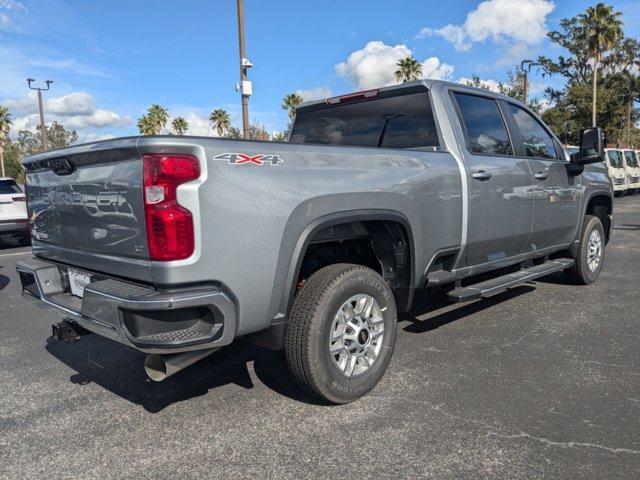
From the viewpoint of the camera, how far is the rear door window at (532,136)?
5.00 metres

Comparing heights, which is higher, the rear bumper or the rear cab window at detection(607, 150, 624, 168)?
the rear cab window at detection(607, 150, 624, 168)

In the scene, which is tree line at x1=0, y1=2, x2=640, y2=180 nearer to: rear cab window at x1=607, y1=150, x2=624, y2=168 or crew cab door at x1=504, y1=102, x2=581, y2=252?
rear cab window at x1=607, y1=150, x2=624, y2=168

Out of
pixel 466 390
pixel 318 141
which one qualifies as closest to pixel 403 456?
pixel 466 390

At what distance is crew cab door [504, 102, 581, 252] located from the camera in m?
4.91

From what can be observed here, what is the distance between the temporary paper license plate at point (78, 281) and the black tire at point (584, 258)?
5.06 m

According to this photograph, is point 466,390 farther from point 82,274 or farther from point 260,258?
point 82,274

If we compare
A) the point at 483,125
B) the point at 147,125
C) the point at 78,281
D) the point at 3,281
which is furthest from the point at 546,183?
the point at 147,125

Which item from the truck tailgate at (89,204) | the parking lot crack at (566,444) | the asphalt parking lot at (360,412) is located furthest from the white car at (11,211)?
the parking lot crack at (566,444)

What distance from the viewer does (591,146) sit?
17.5 ft

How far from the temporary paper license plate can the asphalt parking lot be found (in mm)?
750

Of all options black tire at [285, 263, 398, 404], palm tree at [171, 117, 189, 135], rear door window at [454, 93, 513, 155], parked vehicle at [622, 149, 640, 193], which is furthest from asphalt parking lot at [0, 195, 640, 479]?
palm tree at [171, 117, 189, 135]

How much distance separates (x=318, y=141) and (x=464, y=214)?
1.62 metres

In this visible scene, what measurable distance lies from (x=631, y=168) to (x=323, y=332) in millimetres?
23703

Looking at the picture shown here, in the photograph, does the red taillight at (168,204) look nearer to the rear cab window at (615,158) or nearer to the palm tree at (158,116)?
the rear cab window at (615,158)
